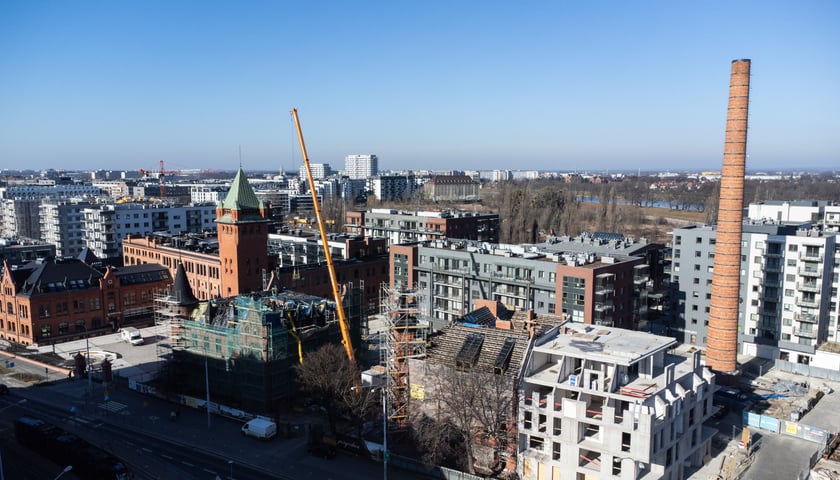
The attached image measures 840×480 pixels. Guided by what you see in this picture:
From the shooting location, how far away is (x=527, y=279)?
7475cm

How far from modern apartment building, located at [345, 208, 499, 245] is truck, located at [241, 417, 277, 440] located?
227 ft

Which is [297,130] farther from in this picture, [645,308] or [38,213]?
[38,213]

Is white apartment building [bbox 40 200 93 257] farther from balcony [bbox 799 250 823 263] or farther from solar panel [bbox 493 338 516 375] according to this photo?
balcony [bbox 799 250 823 263]

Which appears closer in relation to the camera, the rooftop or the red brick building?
the rooftop

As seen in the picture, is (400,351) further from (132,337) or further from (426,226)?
(426,226)

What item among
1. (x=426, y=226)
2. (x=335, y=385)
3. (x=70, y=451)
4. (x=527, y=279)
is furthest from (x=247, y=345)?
(x=426, y=226)

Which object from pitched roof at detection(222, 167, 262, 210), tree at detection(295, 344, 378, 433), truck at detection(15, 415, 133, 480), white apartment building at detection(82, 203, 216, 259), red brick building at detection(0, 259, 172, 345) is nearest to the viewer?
truck at detection(15, 415, 133, 480)

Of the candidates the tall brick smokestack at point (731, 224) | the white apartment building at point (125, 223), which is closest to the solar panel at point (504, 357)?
the tall brick smokestack at point (731, 224)

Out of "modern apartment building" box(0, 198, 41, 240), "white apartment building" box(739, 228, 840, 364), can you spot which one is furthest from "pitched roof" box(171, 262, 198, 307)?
"modern apartment building" box(0, 198, 41, 240)

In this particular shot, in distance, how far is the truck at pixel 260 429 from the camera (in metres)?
52.9

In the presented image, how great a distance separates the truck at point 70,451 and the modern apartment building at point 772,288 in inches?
2801

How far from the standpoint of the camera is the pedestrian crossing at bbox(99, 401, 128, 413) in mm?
59713

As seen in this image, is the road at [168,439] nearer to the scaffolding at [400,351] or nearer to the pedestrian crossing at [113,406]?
the pedestrian crossing at [113,406]

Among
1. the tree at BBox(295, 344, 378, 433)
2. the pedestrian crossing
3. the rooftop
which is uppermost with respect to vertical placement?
the rooftop
